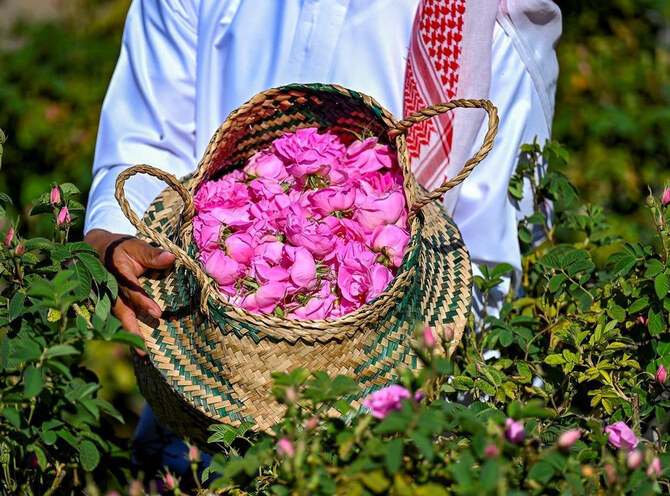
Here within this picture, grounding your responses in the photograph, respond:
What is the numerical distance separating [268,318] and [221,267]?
16 centimetres

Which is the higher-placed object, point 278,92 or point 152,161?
point 278,92

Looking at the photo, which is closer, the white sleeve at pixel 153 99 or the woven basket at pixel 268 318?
the woven basket at pixel 268 318

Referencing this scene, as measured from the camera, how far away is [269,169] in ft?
5.27

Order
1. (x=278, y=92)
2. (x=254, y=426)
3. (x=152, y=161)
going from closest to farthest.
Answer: (x=254, y=426) → (x=278, y=92) → (x=152, y=161)

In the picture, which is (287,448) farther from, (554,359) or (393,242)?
(554,359)

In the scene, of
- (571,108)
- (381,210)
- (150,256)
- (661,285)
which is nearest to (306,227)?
(381,210)

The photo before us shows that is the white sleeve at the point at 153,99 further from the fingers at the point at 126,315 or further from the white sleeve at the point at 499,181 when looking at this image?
the white sleeve at the point at 499,181

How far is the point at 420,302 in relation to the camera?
1490 mm

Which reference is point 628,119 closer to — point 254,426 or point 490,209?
point 490,209

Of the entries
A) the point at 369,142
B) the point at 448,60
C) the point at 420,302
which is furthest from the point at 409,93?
the point at 420,302

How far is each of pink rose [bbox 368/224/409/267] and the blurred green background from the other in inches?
71.1

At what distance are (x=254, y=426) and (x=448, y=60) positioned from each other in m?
0.84

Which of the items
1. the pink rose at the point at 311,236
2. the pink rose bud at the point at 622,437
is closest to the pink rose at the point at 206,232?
the pink rose at the point at 311,236

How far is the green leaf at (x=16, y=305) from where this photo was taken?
1316 millimetres
